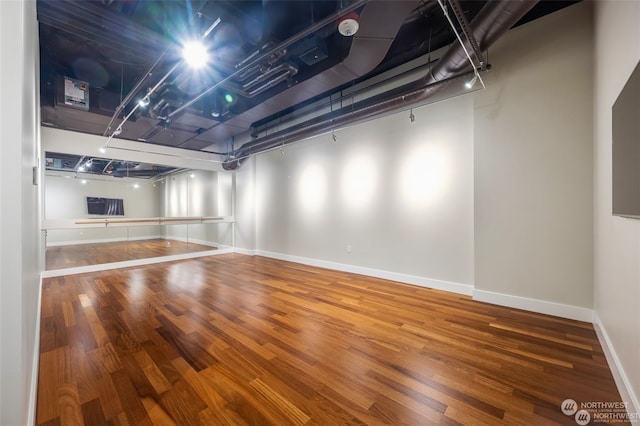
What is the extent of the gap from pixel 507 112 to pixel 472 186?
3.29 ft

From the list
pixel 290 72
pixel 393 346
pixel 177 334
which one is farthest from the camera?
pixel 290 72

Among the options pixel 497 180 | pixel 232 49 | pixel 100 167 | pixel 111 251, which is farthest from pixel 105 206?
pixel 497 180

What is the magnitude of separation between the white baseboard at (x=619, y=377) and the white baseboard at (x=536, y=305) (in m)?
0.30

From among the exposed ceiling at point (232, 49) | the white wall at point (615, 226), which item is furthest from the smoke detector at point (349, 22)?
the white wall at point (615, 226)

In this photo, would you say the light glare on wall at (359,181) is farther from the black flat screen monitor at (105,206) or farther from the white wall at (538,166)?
the black flat screen monitor at (105,206)

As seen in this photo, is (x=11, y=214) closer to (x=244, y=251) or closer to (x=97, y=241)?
(x=97, y=241)

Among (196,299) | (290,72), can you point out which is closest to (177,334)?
(196,299)

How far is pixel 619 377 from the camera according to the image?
1.77 m

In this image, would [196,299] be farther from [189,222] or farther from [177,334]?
[189,222]

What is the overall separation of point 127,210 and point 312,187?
449 centimetres

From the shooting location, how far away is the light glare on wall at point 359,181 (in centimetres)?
461

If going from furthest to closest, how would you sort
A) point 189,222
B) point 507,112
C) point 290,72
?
point 189,222 < point 290,72 < point 507,112

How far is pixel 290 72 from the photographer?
136 inches

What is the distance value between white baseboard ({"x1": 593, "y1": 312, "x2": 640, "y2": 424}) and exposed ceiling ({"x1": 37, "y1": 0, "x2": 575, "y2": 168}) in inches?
114
